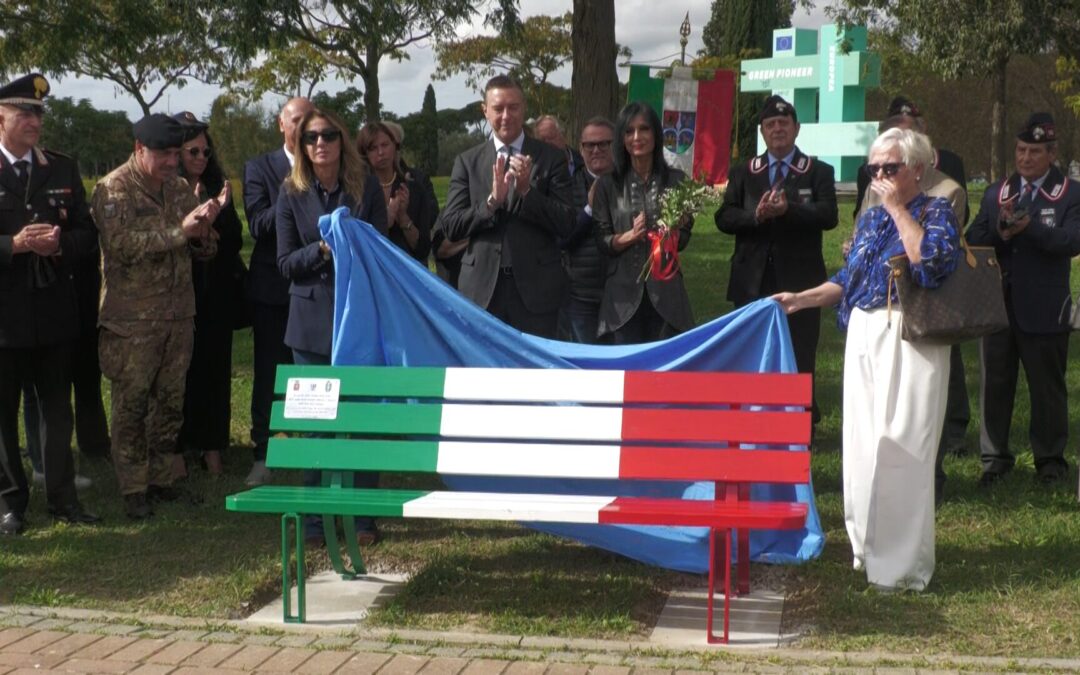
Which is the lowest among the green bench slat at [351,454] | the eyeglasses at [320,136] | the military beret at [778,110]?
the green bench slat at [351,454]

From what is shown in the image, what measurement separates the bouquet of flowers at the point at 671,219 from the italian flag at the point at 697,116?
3010cm

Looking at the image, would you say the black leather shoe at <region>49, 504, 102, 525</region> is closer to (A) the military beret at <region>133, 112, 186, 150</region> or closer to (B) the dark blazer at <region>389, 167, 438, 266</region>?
(A) the military beret at <region>133, 112, 186, 150</region>

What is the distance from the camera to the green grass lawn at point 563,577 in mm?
5473

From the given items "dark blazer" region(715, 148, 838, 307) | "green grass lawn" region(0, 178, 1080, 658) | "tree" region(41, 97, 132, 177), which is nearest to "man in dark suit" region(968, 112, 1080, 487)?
"green grass lawn" region(0, 178, 1080, 658)

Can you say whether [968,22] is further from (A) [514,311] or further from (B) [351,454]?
(B) [351,454]

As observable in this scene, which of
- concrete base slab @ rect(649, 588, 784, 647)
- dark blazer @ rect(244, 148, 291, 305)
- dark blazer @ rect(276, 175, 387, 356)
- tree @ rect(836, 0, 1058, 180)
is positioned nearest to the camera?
concrete base slab @ rect(649, 588, 784, 647)

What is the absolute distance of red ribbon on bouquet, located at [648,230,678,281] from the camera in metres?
7.44

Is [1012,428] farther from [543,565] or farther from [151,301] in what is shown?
[151,301]

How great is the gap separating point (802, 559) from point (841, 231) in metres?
22.7

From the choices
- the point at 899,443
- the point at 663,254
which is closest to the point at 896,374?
the point at 899,443

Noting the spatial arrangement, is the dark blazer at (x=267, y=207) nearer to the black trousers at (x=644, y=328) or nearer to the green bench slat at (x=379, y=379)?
the green bench slat at (x=379, y=379)

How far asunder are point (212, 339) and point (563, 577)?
11.3 feet

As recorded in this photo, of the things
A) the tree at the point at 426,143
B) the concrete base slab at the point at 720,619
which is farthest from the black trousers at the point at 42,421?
the tree at the point at 426,143

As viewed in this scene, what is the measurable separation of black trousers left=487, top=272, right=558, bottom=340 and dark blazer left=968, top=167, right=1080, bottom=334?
280 centimetres
